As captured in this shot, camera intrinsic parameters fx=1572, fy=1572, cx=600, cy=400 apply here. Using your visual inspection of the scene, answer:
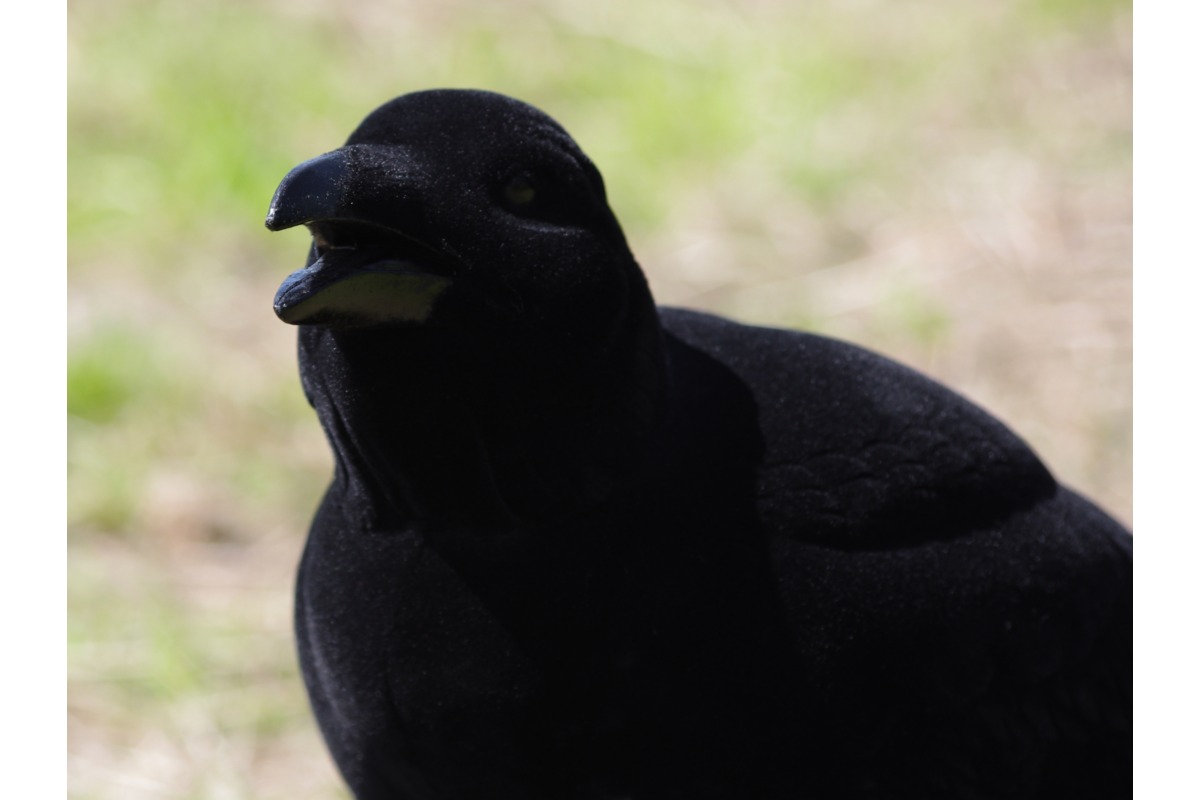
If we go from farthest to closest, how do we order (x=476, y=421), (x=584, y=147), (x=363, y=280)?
(x=584, y=147)
(x=476, y=421)
(x=363, y=280)

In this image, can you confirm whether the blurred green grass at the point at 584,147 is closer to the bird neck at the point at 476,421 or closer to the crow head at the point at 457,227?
the bird neck at the point at 476,421

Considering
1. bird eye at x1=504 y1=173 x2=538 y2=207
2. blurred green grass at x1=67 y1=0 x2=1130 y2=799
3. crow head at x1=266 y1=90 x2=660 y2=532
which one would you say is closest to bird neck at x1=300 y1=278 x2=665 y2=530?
crow head at x1=266 y1=90 x2=660 y2=532

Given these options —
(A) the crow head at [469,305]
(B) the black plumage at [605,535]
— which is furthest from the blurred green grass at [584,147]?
(A) the crow head at [469,305]

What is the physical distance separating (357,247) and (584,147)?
3.42 m

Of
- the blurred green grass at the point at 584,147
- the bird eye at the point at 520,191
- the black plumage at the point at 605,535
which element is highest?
the blurred green grass at the point at 584,147

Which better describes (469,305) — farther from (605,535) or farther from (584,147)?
(584,147)

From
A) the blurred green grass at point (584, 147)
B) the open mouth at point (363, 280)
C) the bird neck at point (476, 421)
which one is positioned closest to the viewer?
the open mouth at point (363, 280)

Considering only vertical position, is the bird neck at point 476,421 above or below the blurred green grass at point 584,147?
below

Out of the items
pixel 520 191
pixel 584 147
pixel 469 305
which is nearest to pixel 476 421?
pixel 469 305

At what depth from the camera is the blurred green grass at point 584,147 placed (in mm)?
3266

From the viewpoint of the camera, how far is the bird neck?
1632mm

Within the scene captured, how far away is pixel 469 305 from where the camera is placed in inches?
63.8

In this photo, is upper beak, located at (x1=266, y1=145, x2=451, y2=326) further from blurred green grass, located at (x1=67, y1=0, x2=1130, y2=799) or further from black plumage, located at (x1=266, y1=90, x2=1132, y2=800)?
blurred green grass, located at (x1=67, y1=0, x2=1130, y2=799)

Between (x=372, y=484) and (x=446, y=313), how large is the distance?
27 cm
